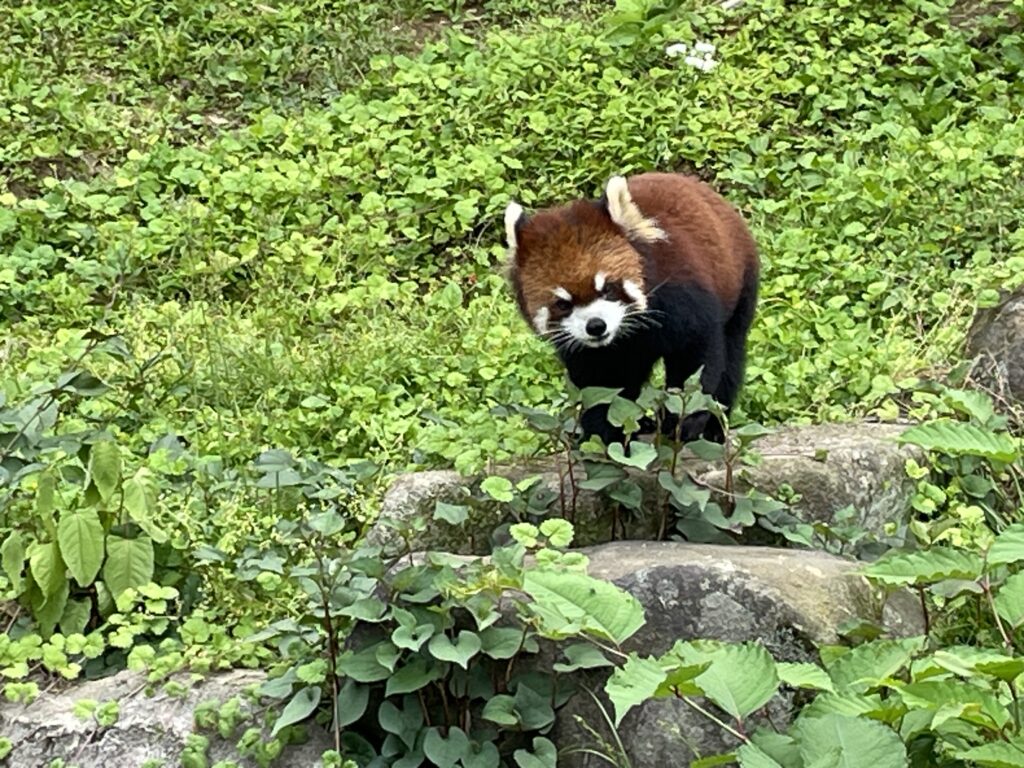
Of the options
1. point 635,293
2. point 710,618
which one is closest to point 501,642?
point 710,618

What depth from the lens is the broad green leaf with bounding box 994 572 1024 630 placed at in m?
2.60

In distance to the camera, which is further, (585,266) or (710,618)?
(585,266)

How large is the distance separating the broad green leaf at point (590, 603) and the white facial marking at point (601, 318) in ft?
5.66

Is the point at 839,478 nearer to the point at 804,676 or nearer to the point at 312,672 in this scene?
the point at 804,676

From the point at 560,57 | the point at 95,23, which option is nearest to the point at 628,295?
the point at 560,57

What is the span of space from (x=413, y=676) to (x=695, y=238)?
207 centimetres

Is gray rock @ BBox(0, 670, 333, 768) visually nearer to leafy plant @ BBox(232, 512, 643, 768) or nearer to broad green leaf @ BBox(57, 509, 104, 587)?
leafy plant @ BBox(232, 512, 643, 768)

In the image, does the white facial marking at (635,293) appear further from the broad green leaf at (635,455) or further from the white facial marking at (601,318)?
the broad green leaf at (635,455)

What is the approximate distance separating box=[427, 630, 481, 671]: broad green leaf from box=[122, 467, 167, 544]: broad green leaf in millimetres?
1046

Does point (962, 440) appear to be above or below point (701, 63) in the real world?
above

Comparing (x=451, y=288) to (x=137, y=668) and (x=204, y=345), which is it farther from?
(x=137, y=668)

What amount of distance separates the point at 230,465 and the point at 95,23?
470 centimetres

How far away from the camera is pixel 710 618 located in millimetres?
3072

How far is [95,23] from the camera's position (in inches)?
Answer: 336
